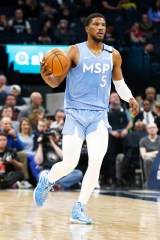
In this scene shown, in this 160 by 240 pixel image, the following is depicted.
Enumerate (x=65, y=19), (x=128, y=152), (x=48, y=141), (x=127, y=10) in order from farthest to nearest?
(x=127, y=10), (x=65, y=19), (x=128, y=152), (x=48, y=141)

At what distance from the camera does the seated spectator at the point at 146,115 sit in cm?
1428

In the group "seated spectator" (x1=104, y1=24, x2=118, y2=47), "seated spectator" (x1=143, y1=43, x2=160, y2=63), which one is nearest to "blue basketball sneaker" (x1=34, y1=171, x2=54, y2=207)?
"seated spectator" (x1=104, y1=24, x2=118, y2=47)

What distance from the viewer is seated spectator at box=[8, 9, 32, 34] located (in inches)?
681

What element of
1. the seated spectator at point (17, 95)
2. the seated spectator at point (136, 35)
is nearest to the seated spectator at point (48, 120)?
the seated spectator at point (17, 95)

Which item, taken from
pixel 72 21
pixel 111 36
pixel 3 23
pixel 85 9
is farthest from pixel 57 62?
pixel 85 9

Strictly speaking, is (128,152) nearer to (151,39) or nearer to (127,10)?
(151,39)

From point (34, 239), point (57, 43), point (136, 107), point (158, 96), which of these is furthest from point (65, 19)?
point (34, 239)

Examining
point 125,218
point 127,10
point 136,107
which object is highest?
point 127,10

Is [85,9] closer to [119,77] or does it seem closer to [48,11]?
[48,11]

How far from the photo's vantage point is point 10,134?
12.3m

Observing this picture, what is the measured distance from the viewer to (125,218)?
6.91 metres

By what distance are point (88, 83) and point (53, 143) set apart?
6066 mm

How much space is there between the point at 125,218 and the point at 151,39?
1228 cm

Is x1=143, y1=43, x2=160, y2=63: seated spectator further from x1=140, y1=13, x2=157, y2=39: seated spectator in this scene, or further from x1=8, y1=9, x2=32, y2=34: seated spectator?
x1=8, y1=9, x2=32, y2=34: seated spectator
